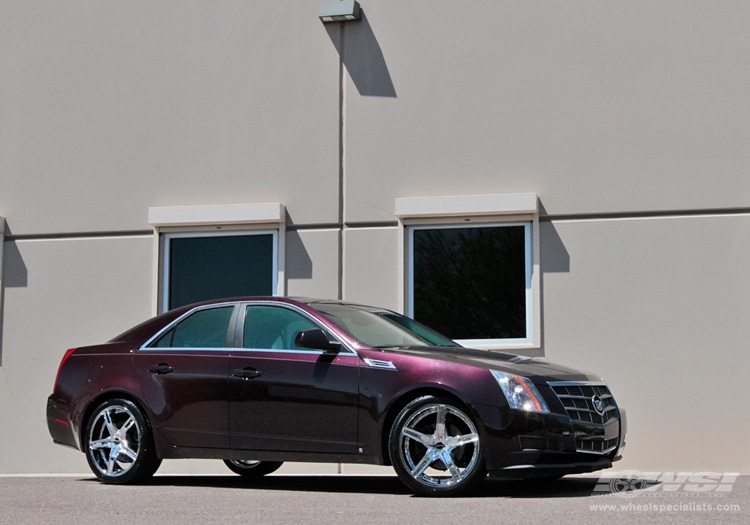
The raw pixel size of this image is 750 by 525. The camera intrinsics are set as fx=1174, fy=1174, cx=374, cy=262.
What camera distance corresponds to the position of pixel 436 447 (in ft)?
26.6

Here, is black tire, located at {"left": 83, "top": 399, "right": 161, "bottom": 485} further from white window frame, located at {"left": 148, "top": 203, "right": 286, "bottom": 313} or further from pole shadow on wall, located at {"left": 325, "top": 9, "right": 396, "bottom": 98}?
pole shadow on wall, located at {"left": 325, "top": 9, "right": 396, "bottom": 98}

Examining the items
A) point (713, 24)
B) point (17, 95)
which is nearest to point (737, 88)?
point (713, 24)

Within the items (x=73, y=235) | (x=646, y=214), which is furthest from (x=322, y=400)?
(x=73, y=235)

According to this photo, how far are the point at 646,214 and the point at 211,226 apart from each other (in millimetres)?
4680

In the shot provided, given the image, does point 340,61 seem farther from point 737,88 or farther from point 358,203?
point 737,88

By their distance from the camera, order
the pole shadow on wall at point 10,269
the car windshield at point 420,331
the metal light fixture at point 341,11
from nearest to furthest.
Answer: the car windshield at point 420,331 → the metal light fixture at point 341,11 → the pole shadow on wall at point 10,269

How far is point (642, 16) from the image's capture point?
12016 millimetres

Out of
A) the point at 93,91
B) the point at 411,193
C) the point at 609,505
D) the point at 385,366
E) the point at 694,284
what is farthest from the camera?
the point at 93,91

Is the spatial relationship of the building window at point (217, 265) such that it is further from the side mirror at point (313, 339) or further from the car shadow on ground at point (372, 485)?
the side mirror at point (313, 339)

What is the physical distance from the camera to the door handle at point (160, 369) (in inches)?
371

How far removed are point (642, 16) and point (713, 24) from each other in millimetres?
708

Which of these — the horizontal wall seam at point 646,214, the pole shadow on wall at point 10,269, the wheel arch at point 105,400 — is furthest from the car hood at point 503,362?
the pole shadow on wall at point 10,269

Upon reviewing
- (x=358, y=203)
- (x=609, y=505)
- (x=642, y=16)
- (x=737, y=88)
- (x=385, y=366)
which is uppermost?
(x=642, y=16)

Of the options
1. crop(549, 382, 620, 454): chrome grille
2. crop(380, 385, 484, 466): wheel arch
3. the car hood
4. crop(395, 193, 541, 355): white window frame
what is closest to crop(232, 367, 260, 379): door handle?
the car hood
